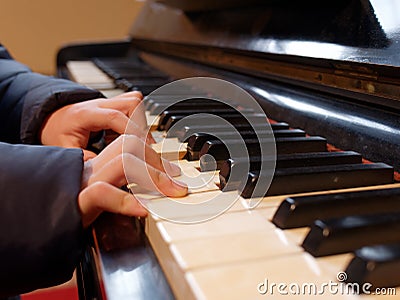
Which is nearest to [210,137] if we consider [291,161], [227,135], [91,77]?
[227,135]

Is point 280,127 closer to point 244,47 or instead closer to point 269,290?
point 244,47

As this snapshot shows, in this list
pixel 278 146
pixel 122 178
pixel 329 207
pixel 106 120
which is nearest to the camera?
pixel 329 207

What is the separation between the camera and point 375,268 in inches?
13.6

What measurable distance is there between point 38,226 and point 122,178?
0.11 m

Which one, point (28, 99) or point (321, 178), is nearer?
point (321, 178)

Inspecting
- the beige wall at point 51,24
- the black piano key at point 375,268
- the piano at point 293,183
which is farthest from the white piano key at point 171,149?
the beige wall at point 51,24

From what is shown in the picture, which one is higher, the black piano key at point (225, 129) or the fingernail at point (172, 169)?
the black piano key at point (225, 129)

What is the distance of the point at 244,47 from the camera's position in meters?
1.09

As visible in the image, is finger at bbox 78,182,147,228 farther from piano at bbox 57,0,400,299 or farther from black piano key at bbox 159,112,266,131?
black piano key at bbox 159,112,266,131

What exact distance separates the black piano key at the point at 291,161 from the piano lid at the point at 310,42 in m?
0.10

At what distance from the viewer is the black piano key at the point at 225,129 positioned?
0.77 meters

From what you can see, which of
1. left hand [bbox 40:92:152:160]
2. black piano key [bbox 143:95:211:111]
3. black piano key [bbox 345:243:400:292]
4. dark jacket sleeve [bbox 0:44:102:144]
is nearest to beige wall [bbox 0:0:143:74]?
dark jacket sleeve [bbox 0:44:102:144]

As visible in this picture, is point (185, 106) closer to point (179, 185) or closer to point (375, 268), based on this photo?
point (179, 185)

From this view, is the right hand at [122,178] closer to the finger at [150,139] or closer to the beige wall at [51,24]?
the finger at [150,139]
